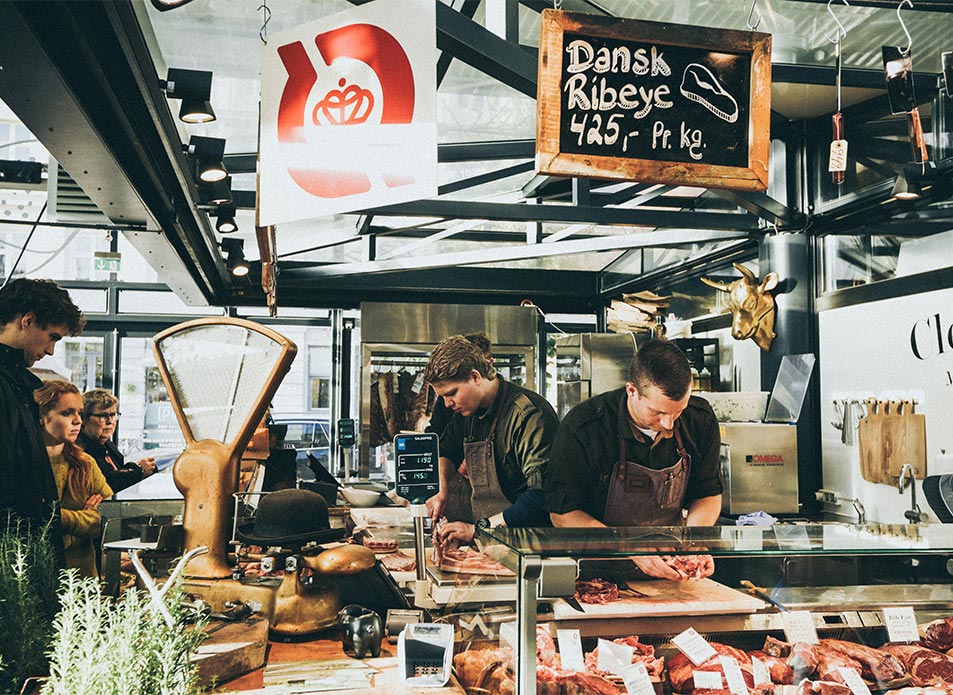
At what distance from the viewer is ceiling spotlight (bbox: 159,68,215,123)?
352 cm

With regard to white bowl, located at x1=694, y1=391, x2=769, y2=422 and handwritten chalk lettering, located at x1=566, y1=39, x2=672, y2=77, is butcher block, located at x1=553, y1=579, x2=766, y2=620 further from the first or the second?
white bowl, located at x1=694, y1=391, x2=769, y2=422

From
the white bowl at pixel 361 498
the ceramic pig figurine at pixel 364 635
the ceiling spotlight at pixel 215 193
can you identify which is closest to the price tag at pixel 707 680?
the ceramic pig figurine at pixel 364 635

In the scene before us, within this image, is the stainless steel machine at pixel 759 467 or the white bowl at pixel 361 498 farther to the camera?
Result: the stainless steel machine at pixel 759 467

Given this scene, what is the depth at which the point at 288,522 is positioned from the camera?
7.96 feet

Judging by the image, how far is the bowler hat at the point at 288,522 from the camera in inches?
94.2

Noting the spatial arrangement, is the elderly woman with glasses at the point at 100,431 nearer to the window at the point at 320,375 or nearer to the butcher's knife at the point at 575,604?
the butcher's knife at the point at 575,604

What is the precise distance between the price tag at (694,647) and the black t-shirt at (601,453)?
102 centimetres

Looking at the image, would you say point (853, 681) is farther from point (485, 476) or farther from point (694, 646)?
point (485, 476)

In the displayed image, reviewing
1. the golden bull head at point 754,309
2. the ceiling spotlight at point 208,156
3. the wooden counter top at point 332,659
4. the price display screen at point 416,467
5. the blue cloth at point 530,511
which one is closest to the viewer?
the wooden counter top at point 332,659

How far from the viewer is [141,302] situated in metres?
9.77

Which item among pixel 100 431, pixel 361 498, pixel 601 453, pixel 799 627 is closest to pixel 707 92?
pixel 601 453

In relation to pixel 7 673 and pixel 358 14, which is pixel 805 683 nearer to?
pixel 7 673

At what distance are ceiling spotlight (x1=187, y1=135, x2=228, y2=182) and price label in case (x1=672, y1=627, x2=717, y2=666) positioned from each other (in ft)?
10.7

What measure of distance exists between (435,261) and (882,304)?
12.2 ft
